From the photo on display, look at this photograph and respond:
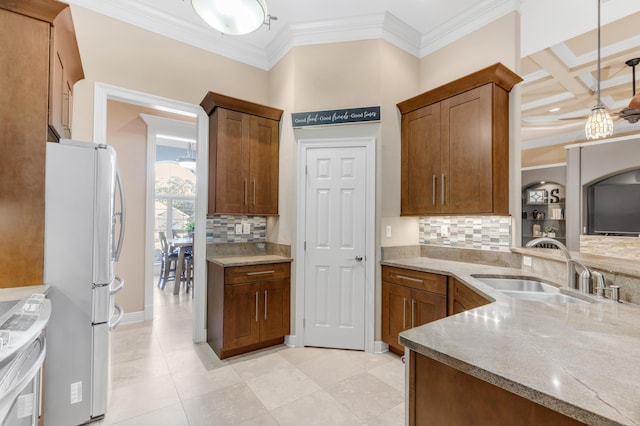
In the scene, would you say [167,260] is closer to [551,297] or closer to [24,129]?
[24,129]

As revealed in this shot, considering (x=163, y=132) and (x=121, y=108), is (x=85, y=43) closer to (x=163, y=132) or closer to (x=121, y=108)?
(x=121, y=108)

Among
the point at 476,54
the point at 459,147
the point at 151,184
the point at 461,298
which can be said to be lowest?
the point at 461,298

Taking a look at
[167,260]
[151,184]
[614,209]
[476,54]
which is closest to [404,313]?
[476,54]

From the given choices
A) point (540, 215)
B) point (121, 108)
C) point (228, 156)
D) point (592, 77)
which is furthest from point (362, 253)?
point (540, 215)

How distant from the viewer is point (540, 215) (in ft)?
26.7

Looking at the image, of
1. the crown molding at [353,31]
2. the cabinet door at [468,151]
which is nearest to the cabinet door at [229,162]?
the crown molding at [353,31]

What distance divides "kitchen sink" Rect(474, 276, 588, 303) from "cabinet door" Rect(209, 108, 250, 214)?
248 cm

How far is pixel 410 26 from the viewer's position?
11.1 feet

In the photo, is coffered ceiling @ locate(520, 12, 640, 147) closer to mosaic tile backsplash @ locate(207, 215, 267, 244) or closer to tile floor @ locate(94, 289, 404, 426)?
mosaic tile backsplash @ locate(207, 215, 267, 244)

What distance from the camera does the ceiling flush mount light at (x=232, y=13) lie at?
6.64 ft

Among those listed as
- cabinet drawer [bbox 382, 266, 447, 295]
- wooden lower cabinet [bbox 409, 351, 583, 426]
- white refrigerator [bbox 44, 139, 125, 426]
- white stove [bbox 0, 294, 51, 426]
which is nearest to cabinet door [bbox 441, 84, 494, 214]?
cabinet drawer [bbox 382, 266, 447, 295]

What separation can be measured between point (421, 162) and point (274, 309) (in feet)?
7.34

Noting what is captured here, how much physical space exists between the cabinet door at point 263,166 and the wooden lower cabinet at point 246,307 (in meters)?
0.74

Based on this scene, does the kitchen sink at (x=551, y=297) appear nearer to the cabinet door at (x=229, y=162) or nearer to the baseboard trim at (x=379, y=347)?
the baseboard trim at (x=379, y=347)
